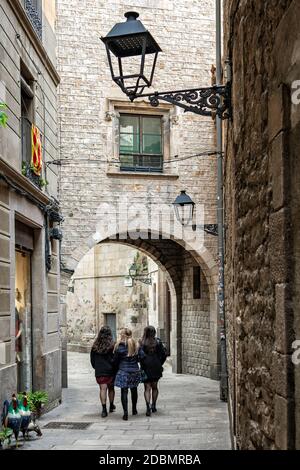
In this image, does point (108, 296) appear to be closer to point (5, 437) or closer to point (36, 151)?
point (36, 151)

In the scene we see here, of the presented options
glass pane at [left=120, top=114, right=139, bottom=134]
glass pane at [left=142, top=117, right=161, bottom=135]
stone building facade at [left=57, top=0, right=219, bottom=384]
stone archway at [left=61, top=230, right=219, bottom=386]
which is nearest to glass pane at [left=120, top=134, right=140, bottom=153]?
glass pane at [left=120, top=114, right=139, bottom=134]

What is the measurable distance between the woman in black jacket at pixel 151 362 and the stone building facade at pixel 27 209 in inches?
65.0

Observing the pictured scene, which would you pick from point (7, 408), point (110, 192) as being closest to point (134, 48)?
point (7, 408)

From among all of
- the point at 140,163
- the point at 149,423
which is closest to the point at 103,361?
the point at 149,423

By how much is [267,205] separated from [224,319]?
9.73 metres

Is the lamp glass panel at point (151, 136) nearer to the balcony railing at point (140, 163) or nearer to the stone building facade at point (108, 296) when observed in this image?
the balcony railing at point (140, 163)

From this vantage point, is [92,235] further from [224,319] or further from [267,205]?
[267,205]

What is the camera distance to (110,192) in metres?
16.0

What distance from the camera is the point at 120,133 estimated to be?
16.2 m

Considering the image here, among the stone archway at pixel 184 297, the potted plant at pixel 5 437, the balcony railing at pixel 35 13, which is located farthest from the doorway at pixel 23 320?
the stone archway at pixel 184 297

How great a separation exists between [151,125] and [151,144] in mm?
465

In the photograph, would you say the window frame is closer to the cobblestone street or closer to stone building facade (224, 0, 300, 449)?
the cobblestone street

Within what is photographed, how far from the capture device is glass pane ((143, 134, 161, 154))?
16.4 metres

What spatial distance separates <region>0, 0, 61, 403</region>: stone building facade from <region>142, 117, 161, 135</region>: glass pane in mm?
3749
